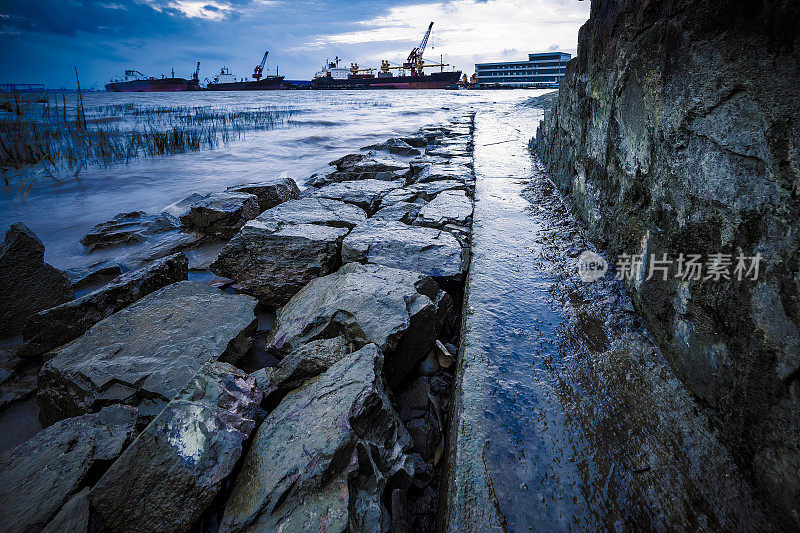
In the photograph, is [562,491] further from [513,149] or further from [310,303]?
[513,149]

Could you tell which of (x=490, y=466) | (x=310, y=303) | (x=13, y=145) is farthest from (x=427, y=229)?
(x=13, y=145)

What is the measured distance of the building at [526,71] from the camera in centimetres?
5559

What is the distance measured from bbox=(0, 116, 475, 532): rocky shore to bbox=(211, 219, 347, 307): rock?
0.04ft

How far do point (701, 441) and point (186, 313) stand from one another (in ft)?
6.71

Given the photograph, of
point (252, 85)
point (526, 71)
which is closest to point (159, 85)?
point (252, 85)

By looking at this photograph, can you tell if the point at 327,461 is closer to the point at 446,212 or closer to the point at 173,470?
the point at 173,470

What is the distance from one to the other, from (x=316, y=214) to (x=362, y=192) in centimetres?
78

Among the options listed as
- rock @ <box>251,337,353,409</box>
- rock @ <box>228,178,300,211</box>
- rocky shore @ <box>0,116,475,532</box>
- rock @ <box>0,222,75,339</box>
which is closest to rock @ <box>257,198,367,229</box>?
Result: rocky shore @ <box>0,116,475,532</box>

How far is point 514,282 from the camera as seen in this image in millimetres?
1705

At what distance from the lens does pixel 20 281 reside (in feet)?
6.88

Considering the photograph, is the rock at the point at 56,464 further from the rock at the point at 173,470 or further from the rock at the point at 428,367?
the rock at the point at 428,367

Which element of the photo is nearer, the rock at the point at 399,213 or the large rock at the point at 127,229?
the rock at the point at 399,213

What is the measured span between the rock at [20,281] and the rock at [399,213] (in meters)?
2.10
